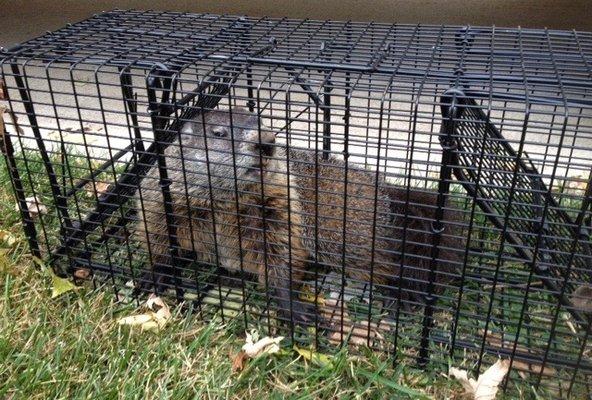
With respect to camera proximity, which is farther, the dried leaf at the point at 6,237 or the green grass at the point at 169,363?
the dried leaf at the point at 6,237

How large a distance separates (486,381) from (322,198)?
123 cm

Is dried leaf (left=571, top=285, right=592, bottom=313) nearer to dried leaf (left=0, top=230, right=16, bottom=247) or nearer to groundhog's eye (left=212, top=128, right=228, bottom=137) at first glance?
groundhog's eye (left=212, top=128, right=228, bottom=137)

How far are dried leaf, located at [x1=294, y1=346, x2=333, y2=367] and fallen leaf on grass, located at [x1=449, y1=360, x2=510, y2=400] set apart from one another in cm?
50

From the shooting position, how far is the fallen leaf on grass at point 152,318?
2.40 m

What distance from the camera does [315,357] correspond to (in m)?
2.31

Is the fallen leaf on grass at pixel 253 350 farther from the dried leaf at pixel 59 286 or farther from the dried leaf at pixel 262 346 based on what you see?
the dried leaf at pixel 59 286

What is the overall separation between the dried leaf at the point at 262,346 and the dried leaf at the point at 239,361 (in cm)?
2

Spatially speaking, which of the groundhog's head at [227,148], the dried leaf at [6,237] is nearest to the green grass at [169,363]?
the dried leaf at [6,237]

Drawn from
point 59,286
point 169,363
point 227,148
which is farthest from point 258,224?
point 59,286

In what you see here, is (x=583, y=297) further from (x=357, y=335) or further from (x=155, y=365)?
(x=155, y=365)

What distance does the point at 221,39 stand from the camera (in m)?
2.60

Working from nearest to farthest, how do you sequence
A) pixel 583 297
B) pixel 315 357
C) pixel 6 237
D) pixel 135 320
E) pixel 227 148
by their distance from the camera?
pixel 583 297 < pixel 315 357 < pixel 135 320 < pixel 227 148 < pixel 6 237

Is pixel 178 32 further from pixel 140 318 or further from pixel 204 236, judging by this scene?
pixel 140 318

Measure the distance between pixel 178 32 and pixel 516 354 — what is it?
205 centimetres
